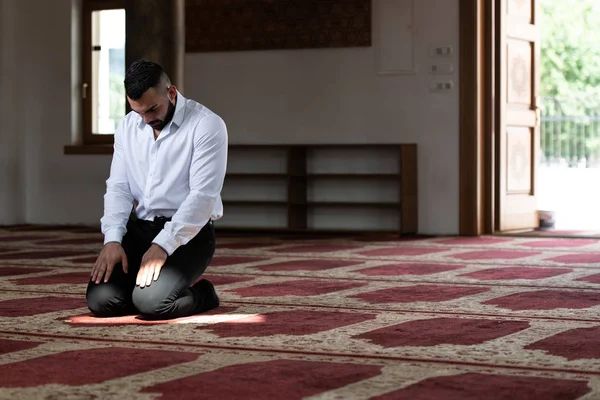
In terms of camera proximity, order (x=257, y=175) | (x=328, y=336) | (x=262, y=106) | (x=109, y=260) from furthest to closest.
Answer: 1. (x=262, y=106)
2. (x=257, y=175)
3. (x=109, y=260)
4. (x=328, y=336)

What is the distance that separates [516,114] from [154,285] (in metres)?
5.49

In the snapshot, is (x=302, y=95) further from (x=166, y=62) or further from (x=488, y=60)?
(x=166, y=62)

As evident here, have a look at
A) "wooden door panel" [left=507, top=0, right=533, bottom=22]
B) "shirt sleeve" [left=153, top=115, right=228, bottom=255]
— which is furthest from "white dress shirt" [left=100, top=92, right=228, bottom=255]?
"wooden door panel" [left=507, top=0, right=533, bottom=22]

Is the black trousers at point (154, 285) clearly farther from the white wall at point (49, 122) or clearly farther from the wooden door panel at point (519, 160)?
the white wall at point (49, 122)

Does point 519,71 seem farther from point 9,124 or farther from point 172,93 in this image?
point 172,93

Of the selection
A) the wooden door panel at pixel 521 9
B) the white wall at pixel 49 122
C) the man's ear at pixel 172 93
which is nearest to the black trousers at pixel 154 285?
the man's ear at pixel 172 93

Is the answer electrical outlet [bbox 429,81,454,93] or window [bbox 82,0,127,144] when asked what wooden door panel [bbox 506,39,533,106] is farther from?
Result: window [bbox 82,0,127,144]

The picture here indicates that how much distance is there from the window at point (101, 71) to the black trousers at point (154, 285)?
600cm

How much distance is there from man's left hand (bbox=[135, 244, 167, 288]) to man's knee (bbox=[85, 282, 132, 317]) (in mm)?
159

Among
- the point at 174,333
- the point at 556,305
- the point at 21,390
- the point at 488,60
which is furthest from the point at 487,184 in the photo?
the point at 21,390

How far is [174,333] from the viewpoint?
11.3 feet

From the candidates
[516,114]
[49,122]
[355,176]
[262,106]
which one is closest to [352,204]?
[355,176]

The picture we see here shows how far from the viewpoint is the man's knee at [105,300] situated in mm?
3803

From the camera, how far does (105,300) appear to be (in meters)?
3.80
